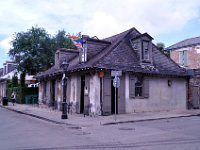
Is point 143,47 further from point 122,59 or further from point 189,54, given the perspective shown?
point 189,54

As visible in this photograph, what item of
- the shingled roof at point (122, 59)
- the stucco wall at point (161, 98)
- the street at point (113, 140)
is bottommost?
the street at point (113, 140)

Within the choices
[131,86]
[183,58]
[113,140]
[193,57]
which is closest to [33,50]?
[183,58]

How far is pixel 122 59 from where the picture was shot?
22141 millimetres

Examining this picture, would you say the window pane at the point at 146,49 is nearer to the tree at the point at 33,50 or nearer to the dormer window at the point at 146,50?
the dormer window at the point at 146,50

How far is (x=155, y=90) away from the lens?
78.2 feet

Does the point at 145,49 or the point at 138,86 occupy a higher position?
the point at 145,49

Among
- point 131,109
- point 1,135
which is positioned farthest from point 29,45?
point 1,135

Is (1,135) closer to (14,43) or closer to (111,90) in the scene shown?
(111,90)

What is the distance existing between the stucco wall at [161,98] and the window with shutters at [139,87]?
34cm

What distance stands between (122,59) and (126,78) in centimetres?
142

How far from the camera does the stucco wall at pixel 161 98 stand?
73.1ft

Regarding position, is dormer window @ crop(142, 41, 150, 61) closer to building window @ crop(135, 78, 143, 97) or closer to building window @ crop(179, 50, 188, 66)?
building window @ crop(135, 78, 143, 97)

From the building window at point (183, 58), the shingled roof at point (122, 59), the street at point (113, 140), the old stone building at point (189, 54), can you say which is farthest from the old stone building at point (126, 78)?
the building window at point (183, 58)

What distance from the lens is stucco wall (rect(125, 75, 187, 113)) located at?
2227cm
